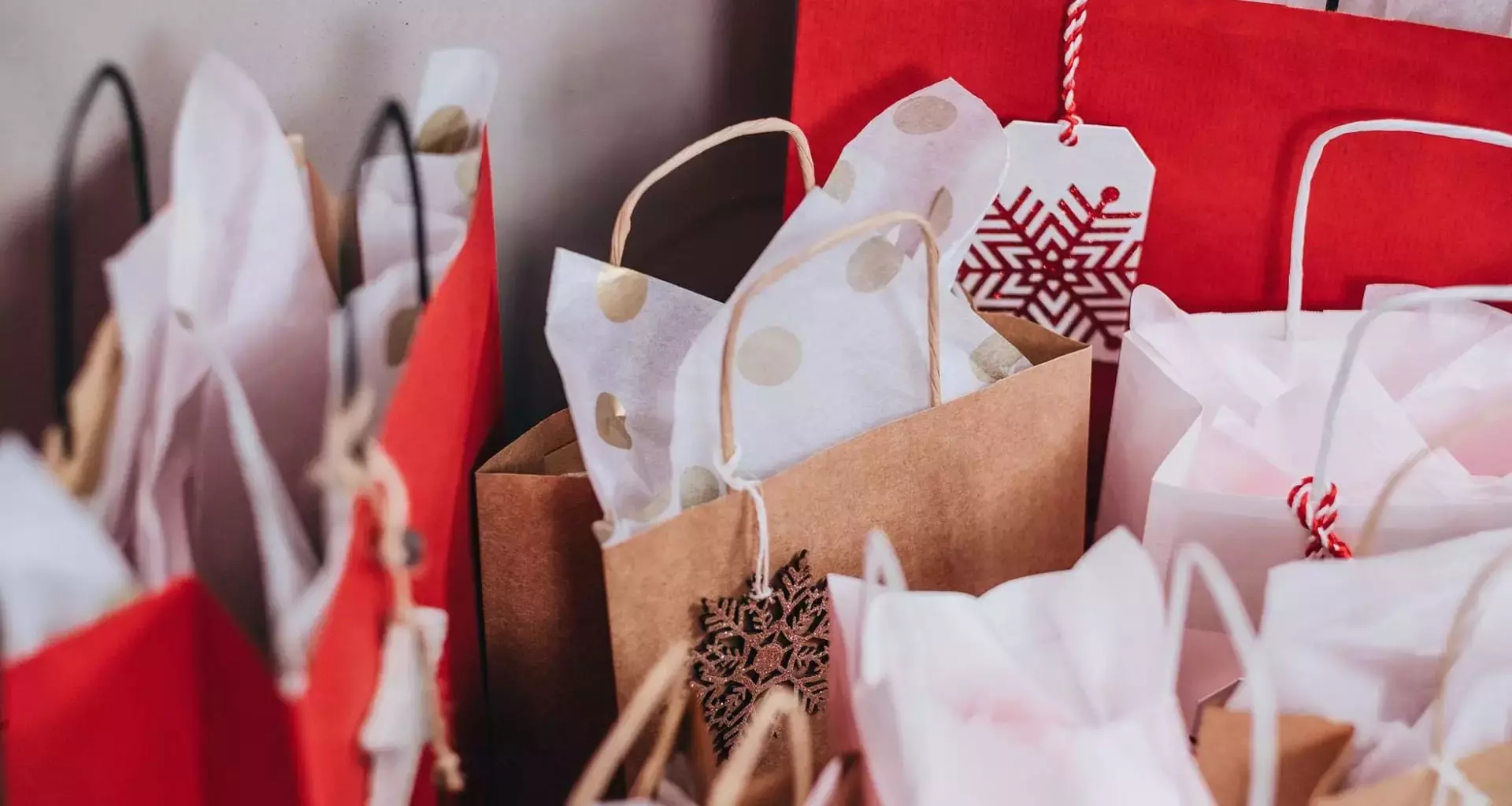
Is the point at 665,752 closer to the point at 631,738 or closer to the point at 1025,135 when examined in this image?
the point at 631,738

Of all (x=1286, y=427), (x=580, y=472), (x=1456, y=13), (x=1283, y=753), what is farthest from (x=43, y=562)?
(x=1456, y=13)

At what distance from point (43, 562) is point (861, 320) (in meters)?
0.38

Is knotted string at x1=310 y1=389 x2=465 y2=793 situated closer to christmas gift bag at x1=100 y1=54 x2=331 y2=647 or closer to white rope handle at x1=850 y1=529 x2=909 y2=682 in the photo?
christmas gift bag at x1=100 y1=54 x2=331 y2=647

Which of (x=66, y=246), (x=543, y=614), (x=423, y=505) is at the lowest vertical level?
(x=543, y=614)

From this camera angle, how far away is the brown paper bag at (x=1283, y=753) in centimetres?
46

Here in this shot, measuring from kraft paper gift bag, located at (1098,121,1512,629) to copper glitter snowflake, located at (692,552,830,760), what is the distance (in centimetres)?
20

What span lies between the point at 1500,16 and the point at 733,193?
519mm

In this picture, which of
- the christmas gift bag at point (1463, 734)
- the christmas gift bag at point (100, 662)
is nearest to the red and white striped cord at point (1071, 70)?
the christmas gift bag at point (1463, 734)

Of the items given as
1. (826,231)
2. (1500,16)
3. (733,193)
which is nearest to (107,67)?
(826,231)

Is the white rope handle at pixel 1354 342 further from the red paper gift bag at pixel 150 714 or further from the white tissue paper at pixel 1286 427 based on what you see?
the red paper gift bag at pixel 150 714

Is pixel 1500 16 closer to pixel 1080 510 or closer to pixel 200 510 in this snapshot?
pixel 1080 510

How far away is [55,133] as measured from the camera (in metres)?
0.46

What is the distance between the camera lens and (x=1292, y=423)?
0.60m

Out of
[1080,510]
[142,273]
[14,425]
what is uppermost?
[142,273]
